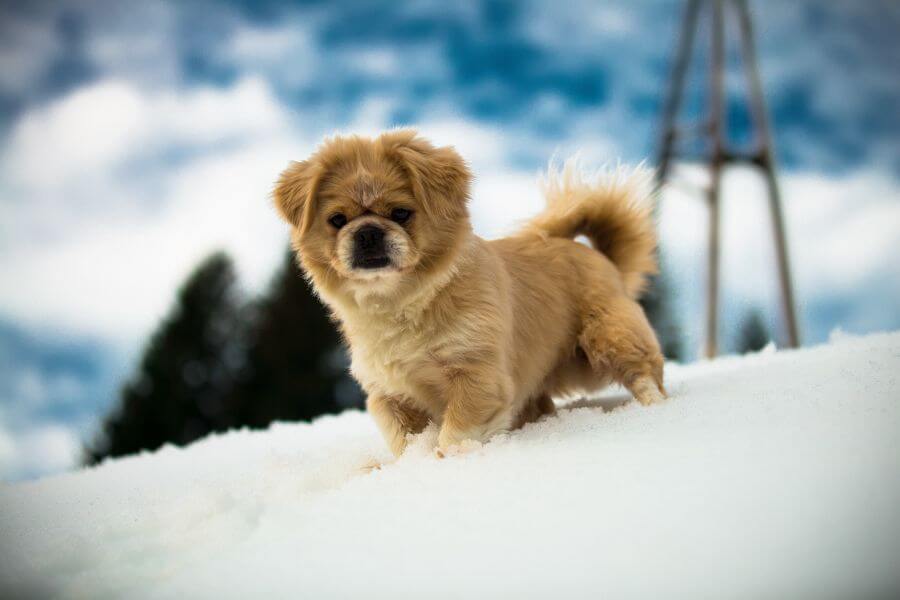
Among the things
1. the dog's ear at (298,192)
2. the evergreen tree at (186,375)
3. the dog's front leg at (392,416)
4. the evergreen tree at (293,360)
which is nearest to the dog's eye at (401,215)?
the dog's ear at (298,192)

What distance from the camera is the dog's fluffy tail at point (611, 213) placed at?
4.69 meters

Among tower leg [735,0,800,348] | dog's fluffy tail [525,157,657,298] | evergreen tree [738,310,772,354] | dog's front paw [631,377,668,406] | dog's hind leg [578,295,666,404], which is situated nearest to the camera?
dog's front paw [631,377,668,406]

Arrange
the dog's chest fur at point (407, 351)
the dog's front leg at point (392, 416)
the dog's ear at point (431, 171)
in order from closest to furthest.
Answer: the dog's chest fur at point (407, 351) → the dog's ear at point (431, 171) → the dog's front leg at point (392, 416)

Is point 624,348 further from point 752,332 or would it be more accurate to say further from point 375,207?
point 752,332

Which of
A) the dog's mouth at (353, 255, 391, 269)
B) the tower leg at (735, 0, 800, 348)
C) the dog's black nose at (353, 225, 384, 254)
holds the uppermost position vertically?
the tower leg at (735, 0, 800, 348)

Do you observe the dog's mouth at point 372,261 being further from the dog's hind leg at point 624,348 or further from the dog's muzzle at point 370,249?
the dog's hind leg at point 624,348

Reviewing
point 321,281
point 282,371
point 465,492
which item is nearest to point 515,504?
point 465,492

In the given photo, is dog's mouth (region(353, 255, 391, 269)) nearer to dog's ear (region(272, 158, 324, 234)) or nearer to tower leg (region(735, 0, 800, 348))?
dog's ear (region(272, 158, 324, 234))

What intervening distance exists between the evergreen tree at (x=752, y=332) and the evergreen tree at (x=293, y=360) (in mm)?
20684

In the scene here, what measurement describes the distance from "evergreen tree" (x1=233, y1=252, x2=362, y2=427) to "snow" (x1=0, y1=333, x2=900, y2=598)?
15.0 metres

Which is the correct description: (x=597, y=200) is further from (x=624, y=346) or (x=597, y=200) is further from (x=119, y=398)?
(x=119, y=398)

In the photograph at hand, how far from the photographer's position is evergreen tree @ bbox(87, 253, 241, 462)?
1822 cm

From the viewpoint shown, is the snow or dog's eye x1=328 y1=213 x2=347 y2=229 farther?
dog's eye x1=328 y1=213 x2=347 y2=229

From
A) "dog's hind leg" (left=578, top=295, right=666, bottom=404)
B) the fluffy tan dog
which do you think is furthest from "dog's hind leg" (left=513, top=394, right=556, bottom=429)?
"dog's hind leg" (left=578, top=295, right=666, bottom=404)
